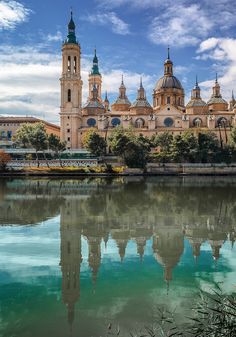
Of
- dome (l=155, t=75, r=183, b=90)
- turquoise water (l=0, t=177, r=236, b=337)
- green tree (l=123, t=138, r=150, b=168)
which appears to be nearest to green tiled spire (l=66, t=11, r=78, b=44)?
dome (l=155, t=75, r=183, b=90)

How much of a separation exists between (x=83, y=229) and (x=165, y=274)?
6255 mm

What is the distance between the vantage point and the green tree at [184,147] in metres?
62.1

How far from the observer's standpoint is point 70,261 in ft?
37.5

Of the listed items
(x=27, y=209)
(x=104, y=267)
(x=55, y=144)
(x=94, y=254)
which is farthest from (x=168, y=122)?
(x=104, y=267)

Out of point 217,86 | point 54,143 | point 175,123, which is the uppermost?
point 217,86

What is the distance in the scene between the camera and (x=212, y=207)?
2308 cm

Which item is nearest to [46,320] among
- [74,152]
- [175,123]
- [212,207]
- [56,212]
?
[56,212]

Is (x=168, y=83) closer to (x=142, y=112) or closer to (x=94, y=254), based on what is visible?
(x=142, y=112)

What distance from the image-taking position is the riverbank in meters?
55.9

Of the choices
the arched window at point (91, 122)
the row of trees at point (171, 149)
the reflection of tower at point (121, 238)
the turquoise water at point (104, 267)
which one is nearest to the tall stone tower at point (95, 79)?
the arched window at point (91, 122)

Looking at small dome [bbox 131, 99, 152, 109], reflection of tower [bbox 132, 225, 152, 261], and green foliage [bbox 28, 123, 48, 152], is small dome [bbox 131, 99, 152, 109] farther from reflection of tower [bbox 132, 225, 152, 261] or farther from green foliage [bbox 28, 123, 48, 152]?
reflection of tower [bbox 132, 225, 152, 261]

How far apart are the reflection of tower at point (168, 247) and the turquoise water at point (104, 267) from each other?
0.03 meters

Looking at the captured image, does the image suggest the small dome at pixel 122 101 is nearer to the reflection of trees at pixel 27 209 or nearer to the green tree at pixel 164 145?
the green tree at pixel 164 145

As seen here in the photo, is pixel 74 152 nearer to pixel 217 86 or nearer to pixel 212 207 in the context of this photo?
pixel 217 86
